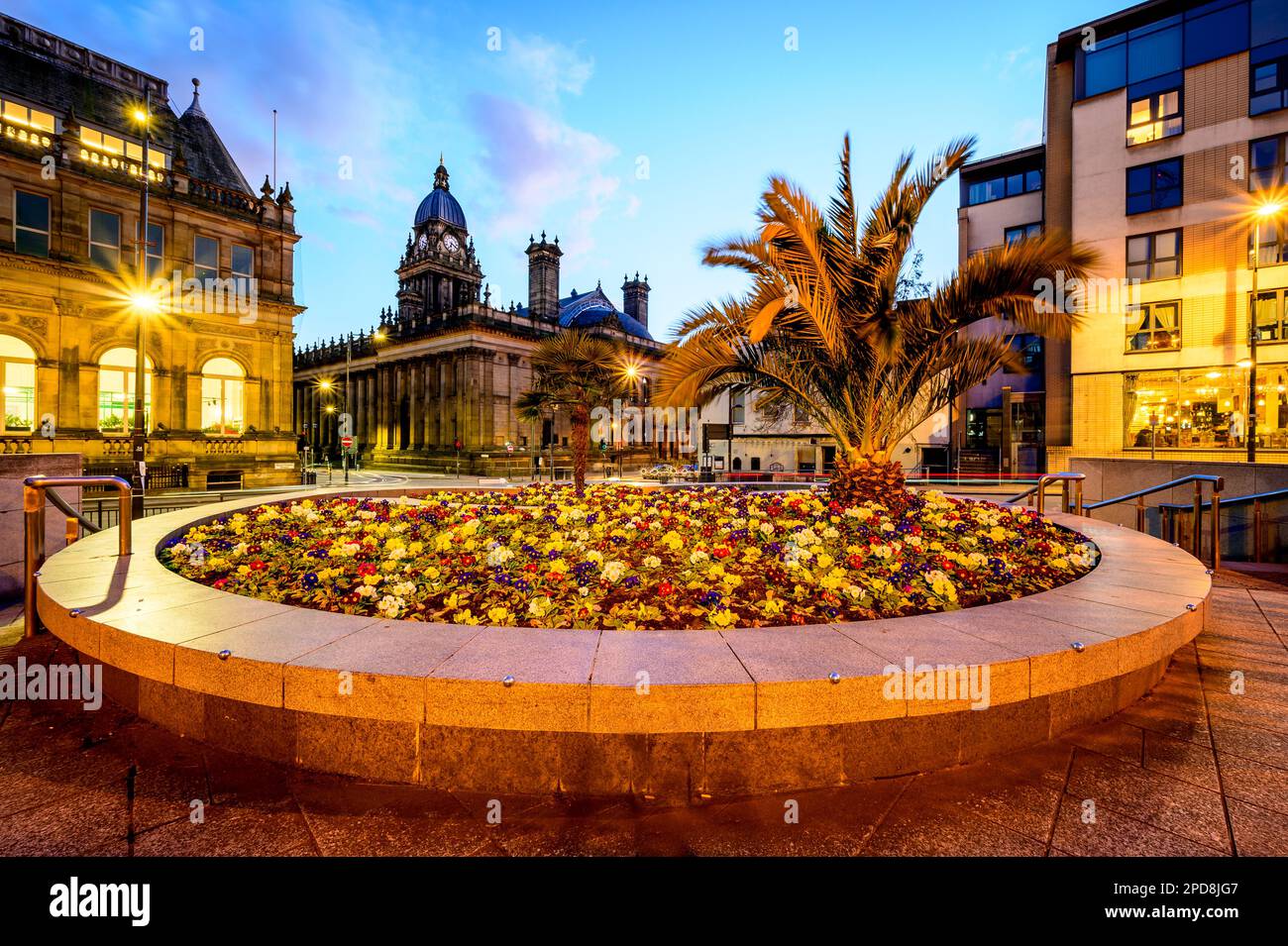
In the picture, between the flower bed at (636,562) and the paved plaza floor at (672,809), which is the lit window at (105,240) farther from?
the paved plaza floor at (672,809)

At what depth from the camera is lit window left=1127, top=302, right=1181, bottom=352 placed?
2705 cm

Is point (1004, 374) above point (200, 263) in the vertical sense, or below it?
below

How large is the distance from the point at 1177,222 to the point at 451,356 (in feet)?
169

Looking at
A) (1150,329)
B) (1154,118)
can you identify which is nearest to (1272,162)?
(1154,118)

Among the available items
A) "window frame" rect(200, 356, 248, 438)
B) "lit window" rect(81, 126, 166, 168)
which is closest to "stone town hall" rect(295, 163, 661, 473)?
"window frame" rect(200, 356, 248, 438)

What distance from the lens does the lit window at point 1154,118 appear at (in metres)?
26.9

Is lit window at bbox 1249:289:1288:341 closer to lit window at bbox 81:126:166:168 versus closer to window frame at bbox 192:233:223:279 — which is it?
window frame at bbox 192:233:223:279

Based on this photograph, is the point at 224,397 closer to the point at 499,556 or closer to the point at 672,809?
the point at 499,556

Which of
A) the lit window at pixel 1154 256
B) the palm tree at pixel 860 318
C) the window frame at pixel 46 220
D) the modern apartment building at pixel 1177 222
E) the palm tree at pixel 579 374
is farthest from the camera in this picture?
the lit window at pixel 1154 256

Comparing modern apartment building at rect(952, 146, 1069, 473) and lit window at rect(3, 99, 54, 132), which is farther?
modern apartment building at rect(952, 146, 1069, 473)

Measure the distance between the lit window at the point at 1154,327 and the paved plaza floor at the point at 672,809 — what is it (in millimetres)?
32320

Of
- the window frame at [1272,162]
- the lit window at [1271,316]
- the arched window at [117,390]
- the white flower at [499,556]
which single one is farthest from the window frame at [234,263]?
the lit window at [1271,316]

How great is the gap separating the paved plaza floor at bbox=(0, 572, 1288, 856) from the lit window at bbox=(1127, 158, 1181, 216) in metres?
34.6

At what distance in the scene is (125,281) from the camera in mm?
25531
